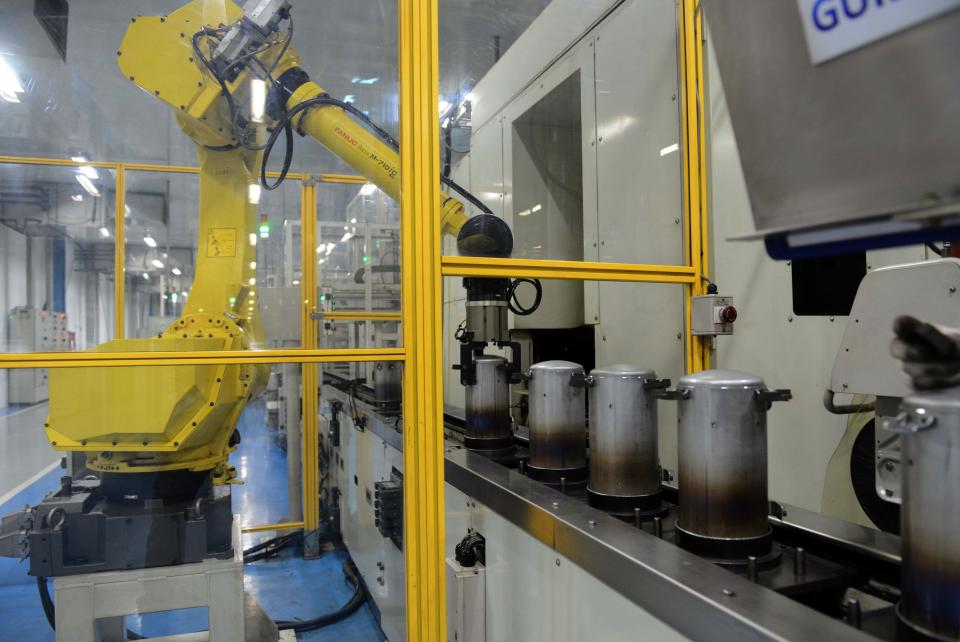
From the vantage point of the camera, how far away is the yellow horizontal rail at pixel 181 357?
135cm

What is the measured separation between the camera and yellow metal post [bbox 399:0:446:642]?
155 centimetres

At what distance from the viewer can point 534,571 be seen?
1.46 metres

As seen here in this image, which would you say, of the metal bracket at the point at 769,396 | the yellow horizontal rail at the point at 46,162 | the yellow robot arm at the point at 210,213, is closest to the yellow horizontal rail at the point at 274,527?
the yellow robot arm at the point at 210,213

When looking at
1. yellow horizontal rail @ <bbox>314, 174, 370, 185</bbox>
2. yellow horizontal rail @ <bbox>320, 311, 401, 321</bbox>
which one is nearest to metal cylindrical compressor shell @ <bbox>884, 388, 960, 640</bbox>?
yellow horizontal rail @ <bbox>320, 311, 401, 321</bbox>

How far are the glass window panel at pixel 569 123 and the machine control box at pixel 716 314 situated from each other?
196 mm

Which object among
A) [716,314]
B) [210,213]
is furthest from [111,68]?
[716,314]

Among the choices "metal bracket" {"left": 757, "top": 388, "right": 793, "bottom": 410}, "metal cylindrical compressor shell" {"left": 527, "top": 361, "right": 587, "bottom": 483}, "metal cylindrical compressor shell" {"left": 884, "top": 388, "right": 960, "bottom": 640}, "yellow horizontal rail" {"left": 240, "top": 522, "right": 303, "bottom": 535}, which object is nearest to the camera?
"metal cylindrical compressor shell" {"left": 884, "top": 388, "right": 960, "bottom": 640}

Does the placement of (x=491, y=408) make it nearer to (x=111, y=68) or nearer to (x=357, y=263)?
(x=357, y=263)

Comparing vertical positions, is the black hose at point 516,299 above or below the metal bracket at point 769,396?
above

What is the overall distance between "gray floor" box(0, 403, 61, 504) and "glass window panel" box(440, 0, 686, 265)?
3455mm

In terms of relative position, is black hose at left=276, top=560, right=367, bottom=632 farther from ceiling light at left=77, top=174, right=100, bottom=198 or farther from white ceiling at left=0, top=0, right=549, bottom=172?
white ceiling at left=0, top=0, right=549, bottom=172

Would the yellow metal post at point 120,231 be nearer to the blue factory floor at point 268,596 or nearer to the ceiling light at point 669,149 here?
the blue factory floor at point 268,596

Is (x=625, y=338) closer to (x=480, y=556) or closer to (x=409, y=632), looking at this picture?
(x=480, y=556)

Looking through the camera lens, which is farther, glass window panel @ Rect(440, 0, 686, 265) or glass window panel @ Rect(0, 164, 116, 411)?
glass window panel @ Rect(440, 0, 686, 265)
